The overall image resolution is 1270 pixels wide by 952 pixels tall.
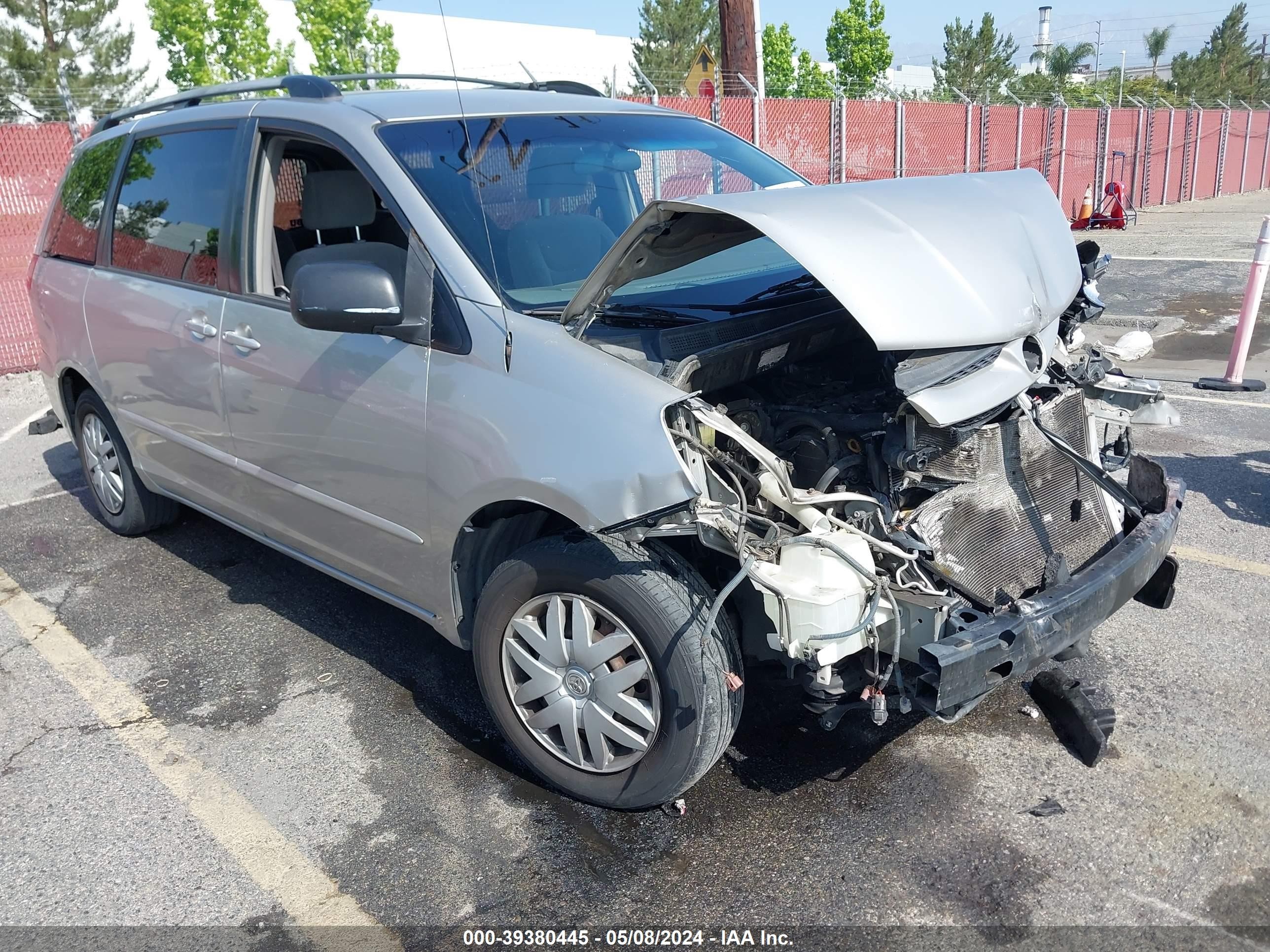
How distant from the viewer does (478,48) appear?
146ft

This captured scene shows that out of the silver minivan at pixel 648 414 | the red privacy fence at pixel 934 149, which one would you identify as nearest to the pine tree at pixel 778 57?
the red privacy fence at pixel 934 149

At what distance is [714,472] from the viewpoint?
2.81m

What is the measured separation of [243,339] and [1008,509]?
→ 8.92 feet

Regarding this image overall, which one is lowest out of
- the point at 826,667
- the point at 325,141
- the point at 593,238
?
the point at 826,667

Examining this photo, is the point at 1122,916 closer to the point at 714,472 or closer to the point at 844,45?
the point at 714,472

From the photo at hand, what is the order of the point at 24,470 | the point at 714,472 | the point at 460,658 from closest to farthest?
the point at 714,472, the point at 460,658, the point at 24,470

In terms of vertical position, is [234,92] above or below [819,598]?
above

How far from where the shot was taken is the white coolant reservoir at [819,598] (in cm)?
253

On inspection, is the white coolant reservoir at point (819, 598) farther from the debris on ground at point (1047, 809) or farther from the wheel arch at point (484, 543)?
the debris on ground at point (1047, 809)

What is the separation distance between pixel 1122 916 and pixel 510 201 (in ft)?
9.04

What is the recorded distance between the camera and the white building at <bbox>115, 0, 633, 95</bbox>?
121 ft

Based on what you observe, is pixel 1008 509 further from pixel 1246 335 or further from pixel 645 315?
pixel 1246 335

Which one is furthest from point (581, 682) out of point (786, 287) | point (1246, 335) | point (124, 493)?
point (1246, 335)

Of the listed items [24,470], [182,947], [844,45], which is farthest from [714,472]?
[844,45]
